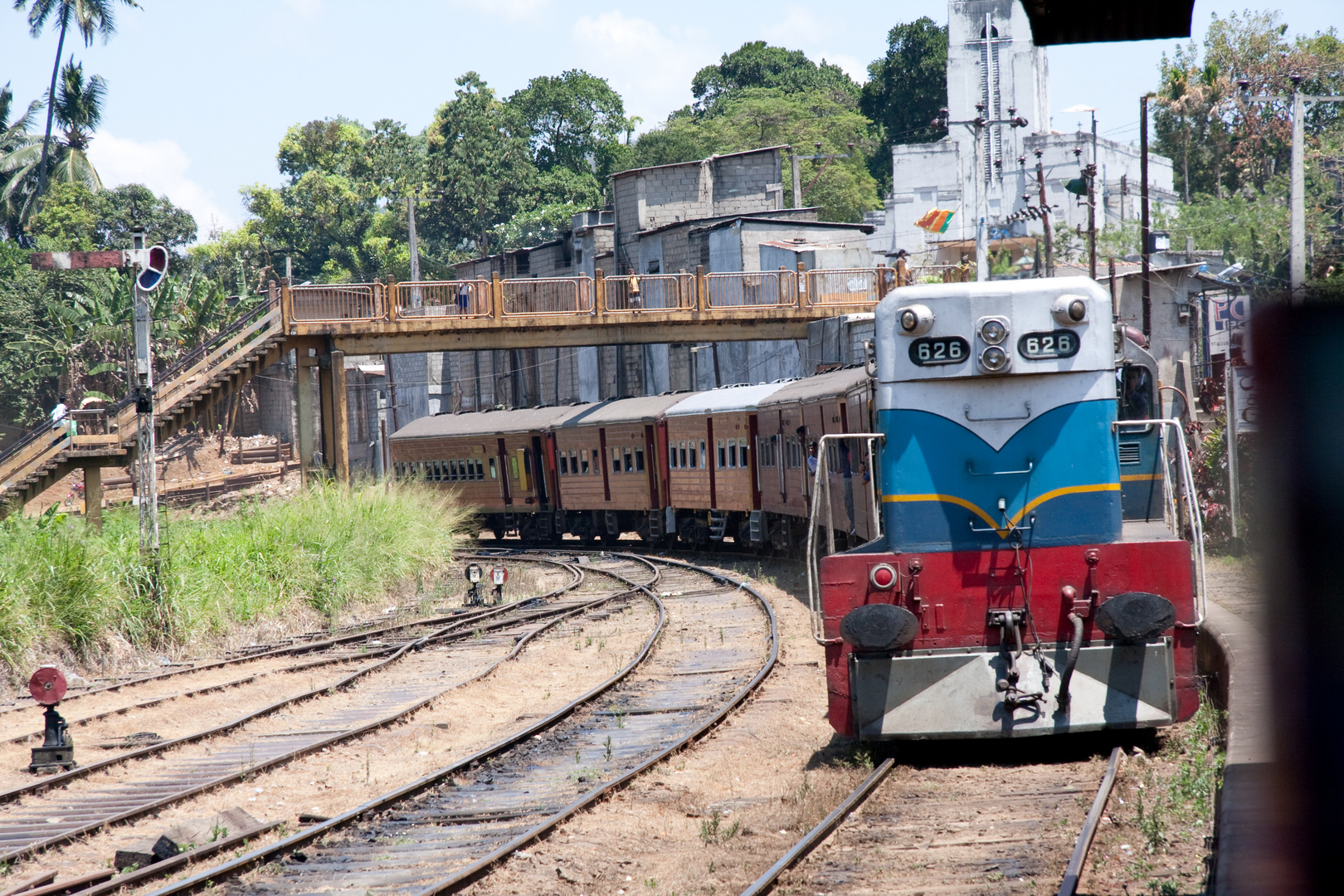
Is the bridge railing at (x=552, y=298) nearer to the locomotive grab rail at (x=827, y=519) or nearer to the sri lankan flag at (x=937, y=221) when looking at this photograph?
the locomotive grab rail at (x=827, y=519)

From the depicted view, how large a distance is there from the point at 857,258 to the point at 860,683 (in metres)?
39.4

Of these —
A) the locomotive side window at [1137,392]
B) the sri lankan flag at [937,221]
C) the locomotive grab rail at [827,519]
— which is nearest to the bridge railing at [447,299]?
the locomotive side window at [1137,392]

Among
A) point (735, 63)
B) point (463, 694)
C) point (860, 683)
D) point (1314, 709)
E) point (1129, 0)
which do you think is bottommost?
point (463, 694)

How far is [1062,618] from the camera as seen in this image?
8320 mm

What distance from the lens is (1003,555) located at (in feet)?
27.6

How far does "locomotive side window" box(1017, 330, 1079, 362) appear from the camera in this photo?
28.0ft

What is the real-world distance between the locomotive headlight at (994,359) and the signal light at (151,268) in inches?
393

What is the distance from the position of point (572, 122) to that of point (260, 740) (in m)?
80.9

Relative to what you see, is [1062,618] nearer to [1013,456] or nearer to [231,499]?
[1013,456]

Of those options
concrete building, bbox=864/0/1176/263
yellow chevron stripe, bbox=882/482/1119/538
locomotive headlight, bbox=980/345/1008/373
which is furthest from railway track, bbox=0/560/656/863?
concrete building, bbox=864/0/1176/263

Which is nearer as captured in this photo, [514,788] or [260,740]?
[514,788]

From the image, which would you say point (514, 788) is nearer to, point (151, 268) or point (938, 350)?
point (938, 350)

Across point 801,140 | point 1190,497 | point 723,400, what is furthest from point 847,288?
point 801,140

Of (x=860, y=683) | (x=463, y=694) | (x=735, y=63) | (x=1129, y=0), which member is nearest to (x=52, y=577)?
(x=463, y=694)
